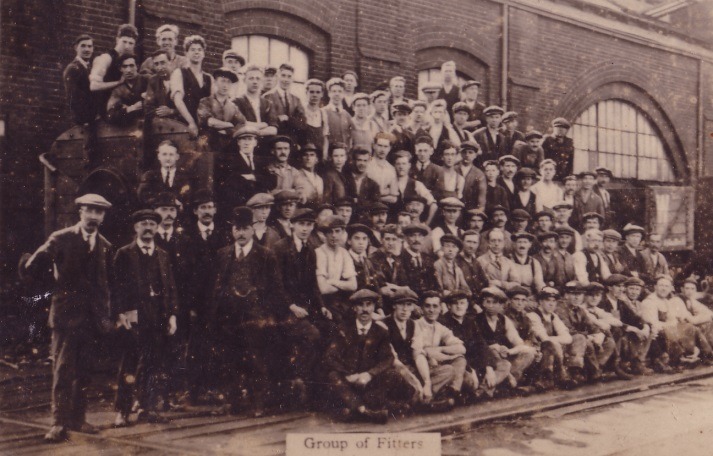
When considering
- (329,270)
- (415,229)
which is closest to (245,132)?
(329,270)

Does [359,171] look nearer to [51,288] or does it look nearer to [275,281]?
[275,281]

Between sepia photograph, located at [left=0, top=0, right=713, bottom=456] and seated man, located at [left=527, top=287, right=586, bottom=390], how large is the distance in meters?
0.02

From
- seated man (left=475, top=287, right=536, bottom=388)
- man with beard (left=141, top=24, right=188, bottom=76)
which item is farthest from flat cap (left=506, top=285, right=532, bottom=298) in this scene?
man with beard (left=141, top=24, right=188, bottom=76)

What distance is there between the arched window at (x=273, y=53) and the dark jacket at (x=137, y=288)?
3508mm

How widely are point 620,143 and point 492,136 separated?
5.19 metres

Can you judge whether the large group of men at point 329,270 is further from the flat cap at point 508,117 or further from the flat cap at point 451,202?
the flat cap at point 508,117

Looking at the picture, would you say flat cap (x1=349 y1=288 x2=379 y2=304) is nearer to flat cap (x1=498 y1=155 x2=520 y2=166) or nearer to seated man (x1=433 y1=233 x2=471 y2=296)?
seated man (x1=433 y1=233 x2=471 y2=296)

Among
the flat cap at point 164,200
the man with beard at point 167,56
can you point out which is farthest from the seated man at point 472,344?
the man with beard at point 167,56

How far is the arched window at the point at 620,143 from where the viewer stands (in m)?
11.3

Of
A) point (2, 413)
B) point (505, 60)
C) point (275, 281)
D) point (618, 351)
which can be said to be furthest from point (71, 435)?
point (505, 60)

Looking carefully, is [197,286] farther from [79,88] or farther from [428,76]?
[428,76]

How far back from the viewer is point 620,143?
38.7 ft

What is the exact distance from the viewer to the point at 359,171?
20.0ft

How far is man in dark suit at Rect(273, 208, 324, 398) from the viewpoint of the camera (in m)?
4.89
